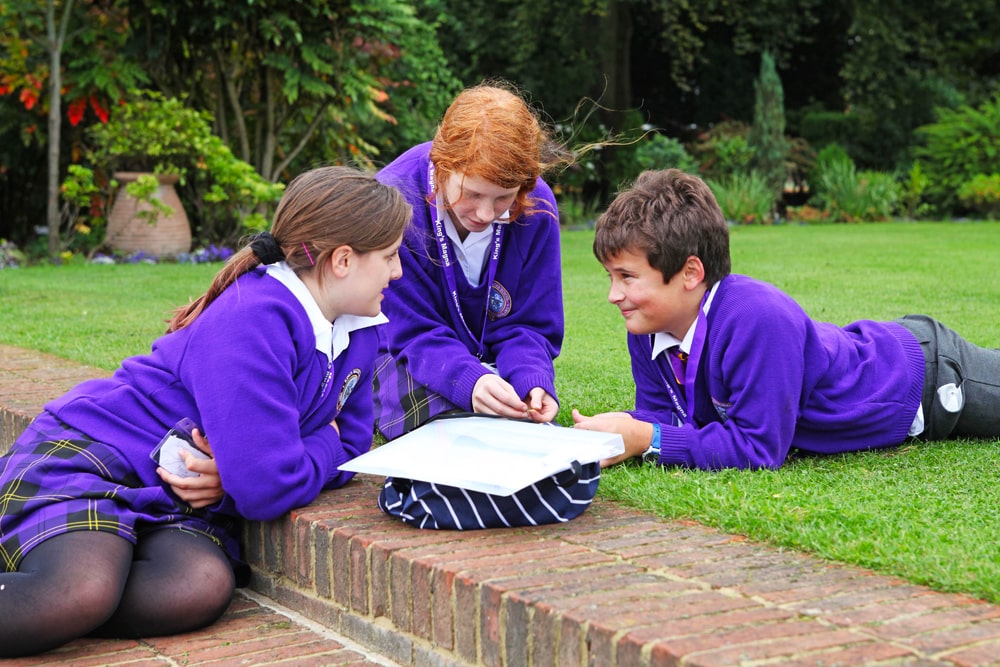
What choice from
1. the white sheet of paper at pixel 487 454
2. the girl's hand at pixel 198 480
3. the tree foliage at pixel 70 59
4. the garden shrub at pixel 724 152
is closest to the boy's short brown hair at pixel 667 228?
the white sheet of paper at pixel 487 454

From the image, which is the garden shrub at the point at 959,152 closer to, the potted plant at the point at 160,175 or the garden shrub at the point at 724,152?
the garden shrub at the point at 724,152

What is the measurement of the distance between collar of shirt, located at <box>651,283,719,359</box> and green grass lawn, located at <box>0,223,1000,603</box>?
35 centimetres

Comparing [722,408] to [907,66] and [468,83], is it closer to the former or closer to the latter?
[468,83]

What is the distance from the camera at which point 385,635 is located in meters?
2.47

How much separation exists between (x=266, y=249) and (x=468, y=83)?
1710 cm

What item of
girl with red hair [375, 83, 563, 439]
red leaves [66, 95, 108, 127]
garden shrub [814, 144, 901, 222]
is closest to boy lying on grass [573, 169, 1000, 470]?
girl with red hair [375, 83, 563, 439]

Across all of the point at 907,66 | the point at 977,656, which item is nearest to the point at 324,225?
the point at 977,656

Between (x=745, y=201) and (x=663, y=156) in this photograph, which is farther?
(x=663, y=156)

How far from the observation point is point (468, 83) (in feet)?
63.6

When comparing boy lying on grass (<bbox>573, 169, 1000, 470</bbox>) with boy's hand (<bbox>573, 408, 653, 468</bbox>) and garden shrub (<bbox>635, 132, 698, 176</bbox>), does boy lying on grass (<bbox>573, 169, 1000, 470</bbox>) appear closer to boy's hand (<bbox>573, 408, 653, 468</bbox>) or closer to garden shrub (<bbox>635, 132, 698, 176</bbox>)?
boy's hand (<bbox>573, 408, 653, 468</bbox>)

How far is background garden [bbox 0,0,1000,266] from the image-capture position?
9.96 m

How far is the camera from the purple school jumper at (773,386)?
293 centimetres

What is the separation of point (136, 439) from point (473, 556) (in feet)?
2.98

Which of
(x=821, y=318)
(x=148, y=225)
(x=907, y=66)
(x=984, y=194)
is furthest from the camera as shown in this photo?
(x=907, y=66)
